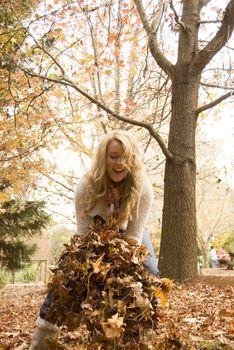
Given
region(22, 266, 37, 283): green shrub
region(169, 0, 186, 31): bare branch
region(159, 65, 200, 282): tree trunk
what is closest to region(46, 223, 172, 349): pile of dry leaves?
region(159, 65, 200, 282): tree trunk

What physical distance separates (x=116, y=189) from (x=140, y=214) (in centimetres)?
23

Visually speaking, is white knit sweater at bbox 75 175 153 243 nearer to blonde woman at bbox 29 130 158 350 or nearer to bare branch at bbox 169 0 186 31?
blonde woman at bbox 29 130 158 350

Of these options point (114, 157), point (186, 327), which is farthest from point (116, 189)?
point (186, 327)

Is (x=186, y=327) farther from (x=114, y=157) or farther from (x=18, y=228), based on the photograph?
(x=18, y=228)

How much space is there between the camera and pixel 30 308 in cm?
664

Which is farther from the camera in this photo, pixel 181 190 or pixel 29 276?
pixel 29 276

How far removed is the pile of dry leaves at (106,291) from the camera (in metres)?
2.12

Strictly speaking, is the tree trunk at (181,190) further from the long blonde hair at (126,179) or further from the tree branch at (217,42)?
the long blonde hair at (126,179)

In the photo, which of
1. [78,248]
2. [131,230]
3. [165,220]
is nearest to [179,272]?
[165,220]

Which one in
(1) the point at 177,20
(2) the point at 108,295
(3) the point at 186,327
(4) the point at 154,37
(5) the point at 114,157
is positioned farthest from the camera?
(4) the point at 154,37

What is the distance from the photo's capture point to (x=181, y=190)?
22.0 feet

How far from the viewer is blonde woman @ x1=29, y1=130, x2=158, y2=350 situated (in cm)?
292

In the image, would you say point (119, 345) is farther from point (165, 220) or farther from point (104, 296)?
point (165, 220)

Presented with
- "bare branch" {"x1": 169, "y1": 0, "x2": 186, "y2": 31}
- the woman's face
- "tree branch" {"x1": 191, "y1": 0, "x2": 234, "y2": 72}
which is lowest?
the woman's face
